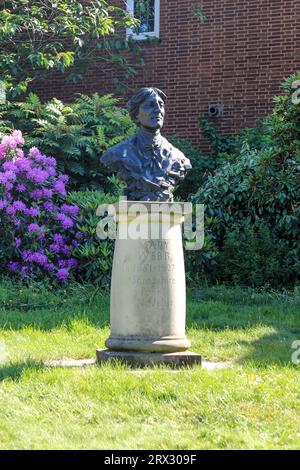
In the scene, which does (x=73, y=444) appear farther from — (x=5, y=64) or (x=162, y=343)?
(x=5, y=64)

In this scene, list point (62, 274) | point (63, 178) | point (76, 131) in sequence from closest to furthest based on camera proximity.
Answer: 1. point (62, 274)
2. point (63, 178)
3. point (76, 131)

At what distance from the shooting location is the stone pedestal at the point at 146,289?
6945mm

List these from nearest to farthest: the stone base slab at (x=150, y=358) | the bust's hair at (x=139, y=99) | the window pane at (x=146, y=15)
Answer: the stone base slab at (x=150, y=358)
the bust's hair at (x=139, y=99)
the window pane at (x=146, y=15)

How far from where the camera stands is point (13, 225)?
1127 cm

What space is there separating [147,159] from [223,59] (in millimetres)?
8140

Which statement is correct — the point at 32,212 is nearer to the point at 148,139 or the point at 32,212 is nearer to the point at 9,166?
the point at 9,166

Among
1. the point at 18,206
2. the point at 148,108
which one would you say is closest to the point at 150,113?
the point at 148,108

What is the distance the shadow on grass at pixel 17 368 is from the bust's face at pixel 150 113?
2.25 metres

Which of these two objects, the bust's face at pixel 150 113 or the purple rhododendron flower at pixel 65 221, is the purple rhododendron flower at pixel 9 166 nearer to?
the purple rhododendron flower at pixel 65 221

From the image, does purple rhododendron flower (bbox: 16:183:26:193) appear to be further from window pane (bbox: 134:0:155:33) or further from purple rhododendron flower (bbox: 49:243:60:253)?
window pane (bbox: 134:0:155:33)

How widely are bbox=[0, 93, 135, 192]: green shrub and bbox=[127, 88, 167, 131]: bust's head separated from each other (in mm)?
5106

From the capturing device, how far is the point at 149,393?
235 inches

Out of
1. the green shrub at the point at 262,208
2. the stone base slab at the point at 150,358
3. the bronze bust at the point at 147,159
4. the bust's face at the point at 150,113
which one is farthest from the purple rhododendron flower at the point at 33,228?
the stone base slab at the point at 150,358
